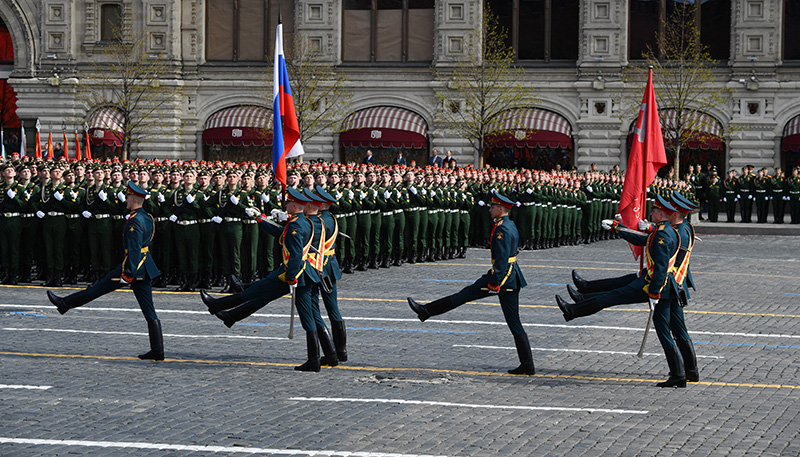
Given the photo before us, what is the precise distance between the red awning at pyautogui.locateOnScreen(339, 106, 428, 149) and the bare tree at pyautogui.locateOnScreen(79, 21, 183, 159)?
649cm

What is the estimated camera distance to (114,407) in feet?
32.6

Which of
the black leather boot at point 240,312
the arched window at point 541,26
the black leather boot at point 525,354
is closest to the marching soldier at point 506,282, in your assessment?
the black leather boot at point 525,354

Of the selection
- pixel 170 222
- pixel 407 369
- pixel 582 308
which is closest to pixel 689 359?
pixel 582 308

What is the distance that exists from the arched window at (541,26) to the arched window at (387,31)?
8.16 ft

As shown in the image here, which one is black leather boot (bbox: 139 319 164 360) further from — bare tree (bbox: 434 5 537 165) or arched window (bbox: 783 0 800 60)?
arched window (bbox: 783 0 800 60)

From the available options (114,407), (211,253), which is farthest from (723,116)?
(114,407)

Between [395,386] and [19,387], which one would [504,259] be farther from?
[19,387]

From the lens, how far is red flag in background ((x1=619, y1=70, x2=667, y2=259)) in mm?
14352

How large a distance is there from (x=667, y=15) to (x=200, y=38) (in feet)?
54.0

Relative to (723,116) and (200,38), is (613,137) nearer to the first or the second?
(723,116)

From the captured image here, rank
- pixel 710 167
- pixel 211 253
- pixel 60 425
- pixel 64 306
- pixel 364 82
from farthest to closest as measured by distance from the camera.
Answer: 1. pixel 364 82
2. pixel 710 167
3. pixel 211 253
4. pixel 64 306
5. pixel 60 425

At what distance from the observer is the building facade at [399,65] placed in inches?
1678

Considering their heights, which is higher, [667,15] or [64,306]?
[667,15]

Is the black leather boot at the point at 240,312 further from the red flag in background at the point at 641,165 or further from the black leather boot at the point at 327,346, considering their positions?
the red flag in background at the point at 641,165
